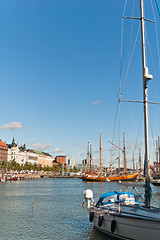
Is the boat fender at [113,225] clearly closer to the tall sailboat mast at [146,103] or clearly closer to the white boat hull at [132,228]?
the white boat hull at [132,228]

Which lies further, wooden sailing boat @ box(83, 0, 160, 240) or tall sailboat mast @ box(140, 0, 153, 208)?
tall sailboat mast @ box(140, 0, 153, 208)

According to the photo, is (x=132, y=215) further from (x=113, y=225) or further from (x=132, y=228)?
(x=113, y=225)

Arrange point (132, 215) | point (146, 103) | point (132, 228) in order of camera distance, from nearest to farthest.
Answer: point (132, 228) < point (132, 215) < point (146, 103)

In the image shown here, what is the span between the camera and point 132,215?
21031 millimetres

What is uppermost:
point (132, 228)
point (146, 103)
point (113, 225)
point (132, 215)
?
point (146, 103)

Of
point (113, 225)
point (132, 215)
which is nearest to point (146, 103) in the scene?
point (132, 215)

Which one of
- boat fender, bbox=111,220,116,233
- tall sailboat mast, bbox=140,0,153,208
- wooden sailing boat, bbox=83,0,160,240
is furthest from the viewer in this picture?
tall sailboat mast, bbox=140,0,153,208

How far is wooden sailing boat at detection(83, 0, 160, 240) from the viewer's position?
18.9 meters

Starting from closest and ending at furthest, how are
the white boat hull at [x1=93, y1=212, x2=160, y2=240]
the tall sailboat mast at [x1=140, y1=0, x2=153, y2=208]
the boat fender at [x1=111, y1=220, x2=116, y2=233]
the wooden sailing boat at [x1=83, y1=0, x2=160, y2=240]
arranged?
the white boat hull at [x1=93, y1=212, x2=160, y2=240], the wooden sailing boat at [x1=83, y1=0, x2=160, y2=240], the boat fender at [x1=111, y1=220, x2=116, y2=233], the tall sailboat mast at [x1=140, y1=0, x2=153, y2=208]

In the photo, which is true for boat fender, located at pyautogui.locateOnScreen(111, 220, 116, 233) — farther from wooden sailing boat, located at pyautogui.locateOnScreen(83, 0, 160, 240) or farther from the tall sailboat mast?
the tall sailboat mast

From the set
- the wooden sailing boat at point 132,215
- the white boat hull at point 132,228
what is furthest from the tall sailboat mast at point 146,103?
the white boat hull at point 132,228

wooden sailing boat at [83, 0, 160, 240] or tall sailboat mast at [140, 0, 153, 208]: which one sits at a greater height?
tall sailboat mast at [140, 0, 153, 208]

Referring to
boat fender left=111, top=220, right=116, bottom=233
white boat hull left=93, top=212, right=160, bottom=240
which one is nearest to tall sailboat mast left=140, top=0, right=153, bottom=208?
white boat hull left=93, top=212, right=160, bottom=240

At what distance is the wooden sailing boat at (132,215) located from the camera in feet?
62.1
